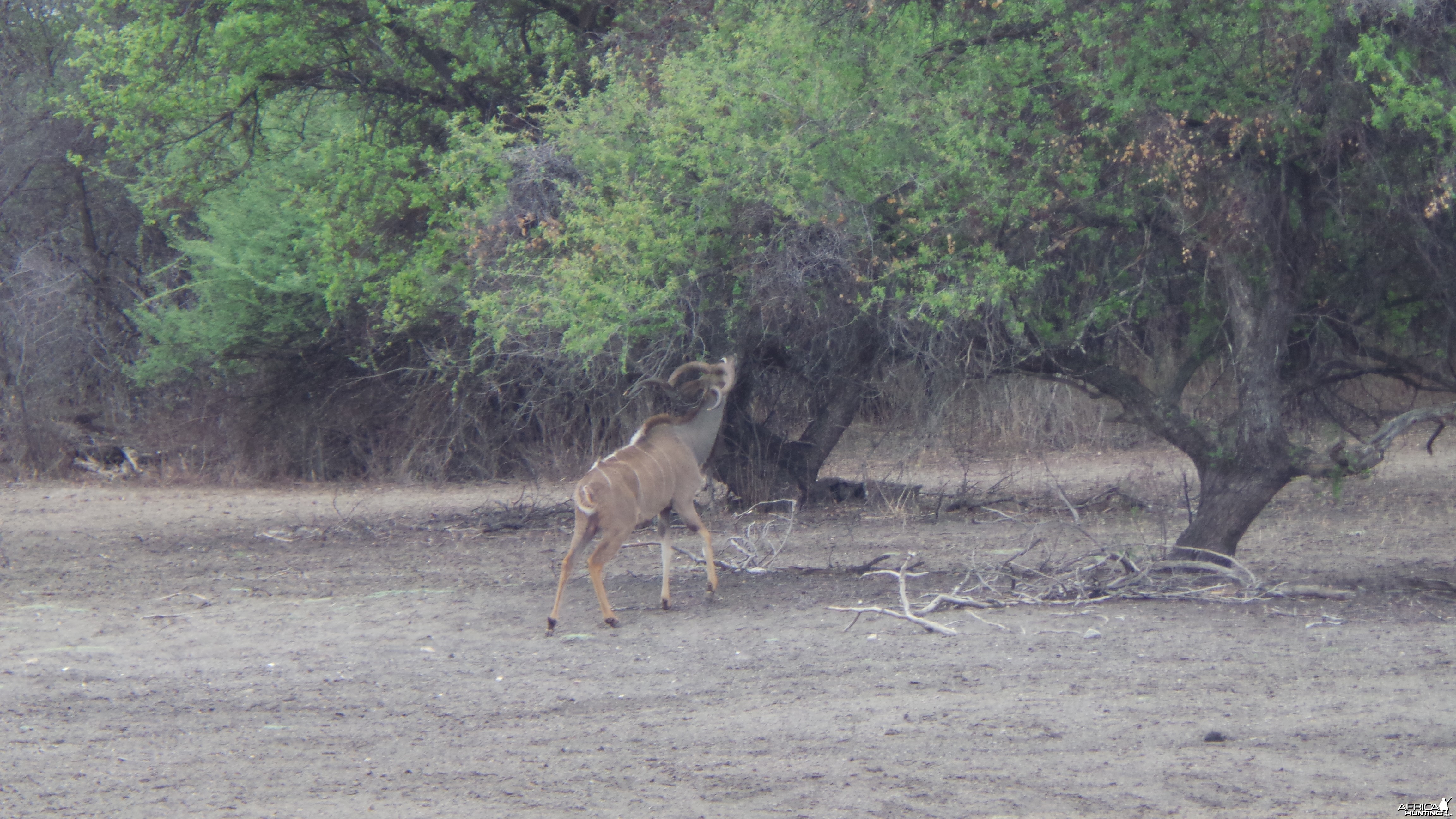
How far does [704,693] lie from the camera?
7102 millimetres

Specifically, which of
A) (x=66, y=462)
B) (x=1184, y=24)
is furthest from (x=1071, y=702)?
(x=66, y=462)

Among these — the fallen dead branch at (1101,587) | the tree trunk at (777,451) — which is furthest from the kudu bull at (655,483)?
the tree trunk at (777,451)

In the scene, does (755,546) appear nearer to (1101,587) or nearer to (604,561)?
(604,561)

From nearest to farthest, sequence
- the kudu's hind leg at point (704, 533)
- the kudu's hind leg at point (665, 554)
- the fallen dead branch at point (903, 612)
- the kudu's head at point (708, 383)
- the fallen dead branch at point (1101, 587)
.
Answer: the fallen dead branch at point (903, 612), the fallen dead branch at point (1101, 587), the kudu's hind leg at point (665, 554), the kudu's hind leg at point (704, 533), the kudu's head at point (708, 383)

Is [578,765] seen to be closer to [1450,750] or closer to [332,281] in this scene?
[1450,750]

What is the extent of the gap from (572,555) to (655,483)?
892 millimetres

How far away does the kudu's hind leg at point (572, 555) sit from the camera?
28.2 ft

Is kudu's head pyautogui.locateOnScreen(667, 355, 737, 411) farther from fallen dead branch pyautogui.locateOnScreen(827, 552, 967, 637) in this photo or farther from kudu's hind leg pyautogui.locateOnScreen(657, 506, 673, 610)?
fallen dead branch pyautogui.locateOnScreen(827, 552, 967, 637)

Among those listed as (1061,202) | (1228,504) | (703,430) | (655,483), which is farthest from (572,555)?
(1228,504)

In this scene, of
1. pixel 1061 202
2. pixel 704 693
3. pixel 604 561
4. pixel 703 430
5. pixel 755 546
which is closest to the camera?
pixel 704 693

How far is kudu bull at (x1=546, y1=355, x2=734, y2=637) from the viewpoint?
8789mm

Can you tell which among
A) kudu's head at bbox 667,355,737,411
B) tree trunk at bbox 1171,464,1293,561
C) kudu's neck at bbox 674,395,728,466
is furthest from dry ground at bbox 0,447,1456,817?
kudu's head at bbox 667,355,737,411

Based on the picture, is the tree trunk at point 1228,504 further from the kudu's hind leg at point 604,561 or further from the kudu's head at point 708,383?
the kudu's hind leg at point 604,561

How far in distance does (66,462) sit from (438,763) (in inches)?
647
